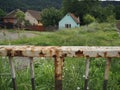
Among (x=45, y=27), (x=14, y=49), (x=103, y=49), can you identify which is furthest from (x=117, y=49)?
(x=45, y=27)

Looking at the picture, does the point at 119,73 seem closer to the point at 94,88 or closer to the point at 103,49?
the point at 94,88

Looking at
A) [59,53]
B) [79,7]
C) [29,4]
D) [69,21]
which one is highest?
[29,4]

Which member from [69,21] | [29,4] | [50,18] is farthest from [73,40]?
[29,4]

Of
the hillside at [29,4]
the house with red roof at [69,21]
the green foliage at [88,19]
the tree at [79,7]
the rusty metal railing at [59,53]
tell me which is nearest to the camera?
the rusty metal railing at [59,53]

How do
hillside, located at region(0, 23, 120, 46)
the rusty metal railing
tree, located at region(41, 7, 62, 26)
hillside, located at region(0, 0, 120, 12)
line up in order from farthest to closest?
hillside, located at region(0, 0, 120, 12) → tree, located at region(41, 7, 62, 26) → hillside, located at region(0, 23, 120, 46) → the rusty metal railing

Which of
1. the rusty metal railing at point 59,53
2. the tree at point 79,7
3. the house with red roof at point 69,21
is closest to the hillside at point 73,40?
the rusty metal railing at point 59,53

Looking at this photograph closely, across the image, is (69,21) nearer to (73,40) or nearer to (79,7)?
(79,7)

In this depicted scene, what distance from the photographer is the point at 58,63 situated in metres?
1.78

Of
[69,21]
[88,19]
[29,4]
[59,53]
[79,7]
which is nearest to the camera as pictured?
[59,53]

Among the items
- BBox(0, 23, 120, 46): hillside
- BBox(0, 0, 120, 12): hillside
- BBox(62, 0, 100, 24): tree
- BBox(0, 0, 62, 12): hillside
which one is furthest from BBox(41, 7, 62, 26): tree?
BBox(0, 23, 120, 46): hillside

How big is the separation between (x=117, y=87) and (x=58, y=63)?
126 inches

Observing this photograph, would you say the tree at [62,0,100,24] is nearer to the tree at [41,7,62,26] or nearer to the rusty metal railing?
the tree at [41,7,62,26]

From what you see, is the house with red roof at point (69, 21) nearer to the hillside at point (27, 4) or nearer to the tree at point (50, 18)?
the tree at point (50, 18)

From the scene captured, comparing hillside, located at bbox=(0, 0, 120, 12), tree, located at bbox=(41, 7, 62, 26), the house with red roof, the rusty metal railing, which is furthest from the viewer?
hillside, located at bbox=(0, 0, 120, 12)
